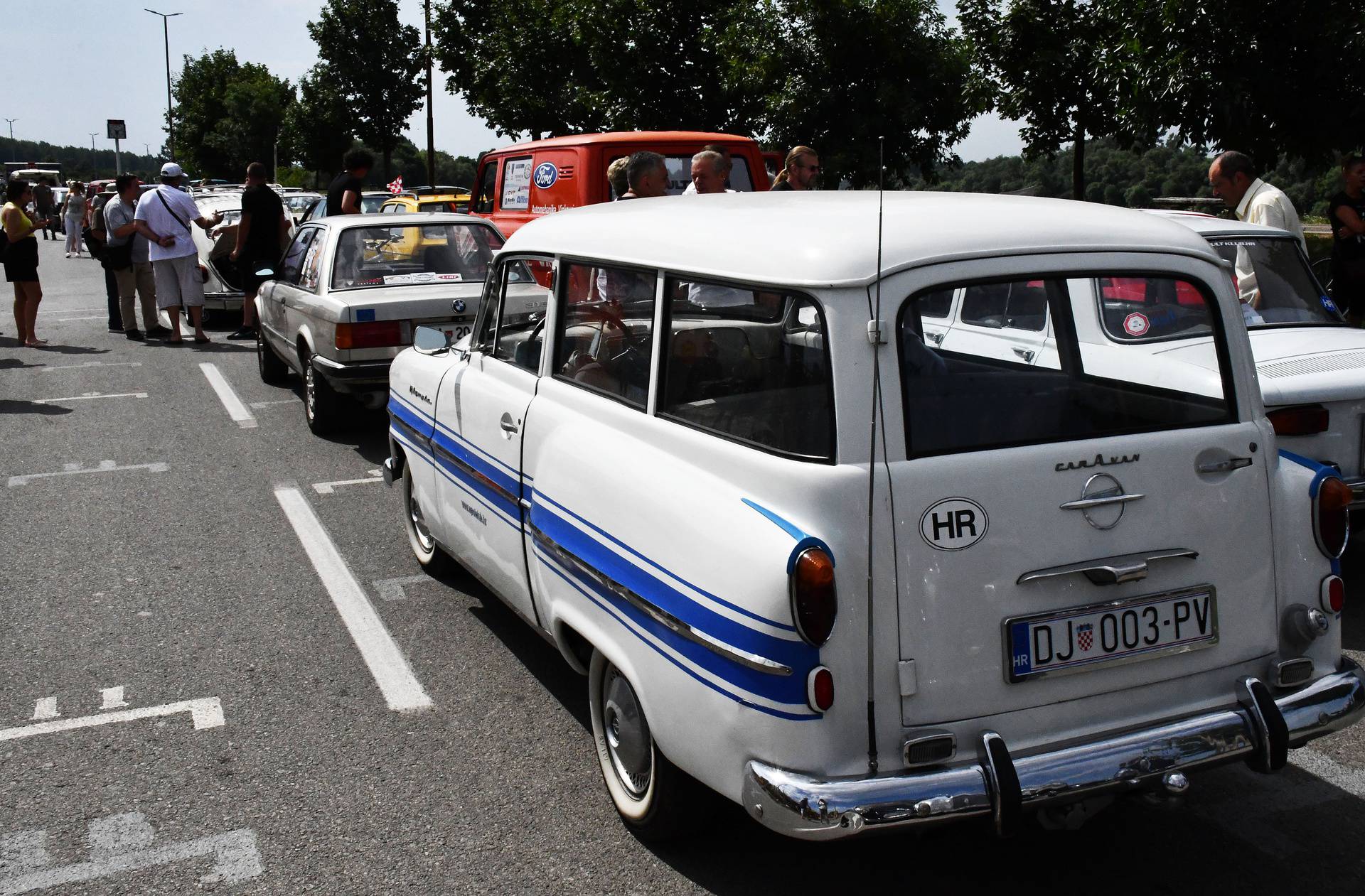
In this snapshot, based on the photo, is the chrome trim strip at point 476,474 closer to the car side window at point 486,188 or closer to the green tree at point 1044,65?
the car side window at point 486,188

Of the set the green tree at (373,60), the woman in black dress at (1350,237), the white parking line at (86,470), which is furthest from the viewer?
the green tree at (373,60)

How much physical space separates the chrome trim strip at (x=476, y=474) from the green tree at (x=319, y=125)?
1614 inches

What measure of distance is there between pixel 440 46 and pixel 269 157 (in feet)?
111

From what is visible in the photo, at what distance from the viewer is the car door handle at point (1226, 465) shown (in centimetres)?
317

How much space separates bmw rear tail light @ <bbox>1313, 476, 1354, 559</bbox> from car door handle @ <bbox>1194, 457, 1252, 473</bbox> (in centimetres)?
27

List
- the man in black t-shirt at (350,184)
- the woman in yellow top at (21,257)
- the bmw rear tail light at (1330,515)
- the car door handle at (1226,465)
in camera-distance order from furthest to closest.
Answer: the woman in yellow top at (21,257), the man in black t-shirt at (350,184), the bmw rear tail light at (1330,515), the car door handle at (1226,465)

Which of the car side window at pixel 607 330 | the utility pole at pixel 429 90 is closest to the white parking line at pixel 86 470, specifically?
the car side window at pixel 607 330

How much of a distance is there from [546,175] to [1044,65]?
8.09 meters

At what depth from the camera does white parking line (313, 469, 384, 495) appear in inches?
304

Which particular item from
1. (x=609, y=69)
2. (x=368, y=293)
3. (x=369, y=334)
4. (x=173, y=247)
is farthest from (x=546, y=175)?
(x=609, y=69)

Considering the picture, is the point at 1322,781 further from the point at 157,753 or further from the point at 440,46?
the point at 440,46

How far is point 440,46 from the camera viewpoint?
113 feet

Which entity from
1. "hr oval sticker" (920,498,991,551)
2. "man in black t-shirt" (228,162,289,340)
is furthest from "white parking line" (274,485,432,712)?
"man in black t-shirt" (228,162,289,340)

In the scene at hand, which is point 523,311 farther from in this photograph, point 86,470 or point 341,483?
point 86,470
